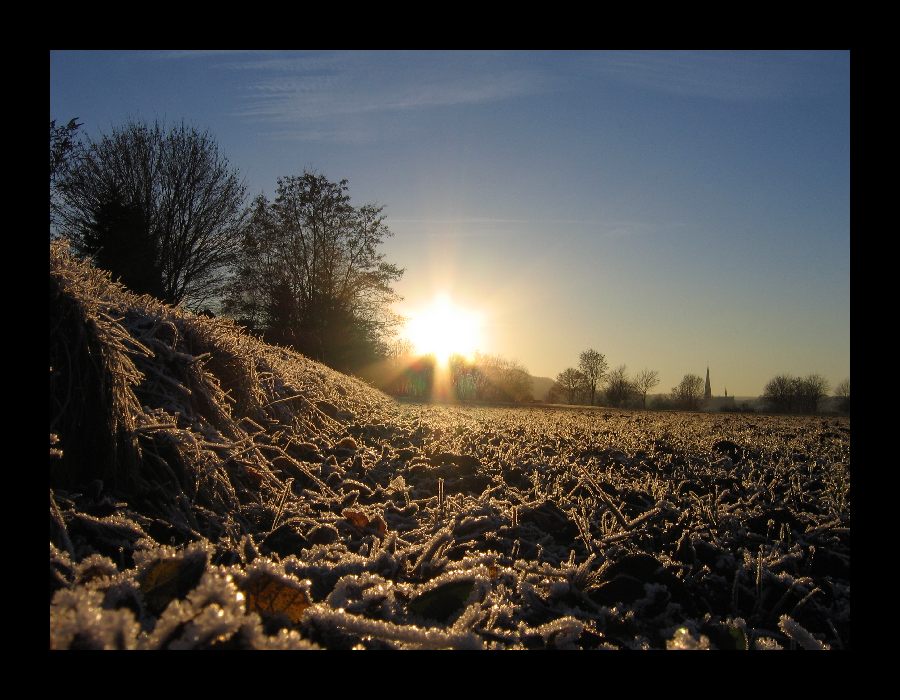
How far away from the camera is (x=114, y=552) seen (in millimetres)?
1438

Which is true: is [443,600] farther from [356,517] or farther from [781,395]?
[781,395]

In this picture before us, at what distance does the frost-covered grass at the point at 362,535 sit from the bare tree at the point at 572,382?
3729 cm

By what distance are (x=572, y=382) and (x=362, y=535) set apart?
4043 centimetres

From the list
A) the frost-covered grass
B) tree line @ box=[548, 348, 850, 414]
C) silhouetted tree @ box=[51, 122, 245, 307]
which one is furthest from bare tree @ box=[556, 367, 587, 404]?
the frost-covered grass

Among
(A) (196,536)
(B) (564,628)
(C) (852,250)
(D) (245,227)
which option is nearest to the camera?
(B) (564,628)

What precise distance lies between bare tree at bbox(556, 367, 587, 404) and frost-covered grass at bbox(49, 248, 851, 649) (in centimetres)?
3729

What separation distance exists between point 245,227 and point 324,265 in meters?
3.71

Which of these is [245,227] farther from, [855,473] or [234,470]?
[855,473]

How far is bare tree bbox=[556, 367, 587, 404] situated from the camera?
40.1m

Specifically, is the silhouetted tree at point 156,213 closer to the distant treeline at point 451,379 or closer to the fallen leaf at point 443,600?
the distant treeline at point 451,379

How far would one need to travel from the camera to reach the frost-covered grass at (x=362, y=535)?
110cm
